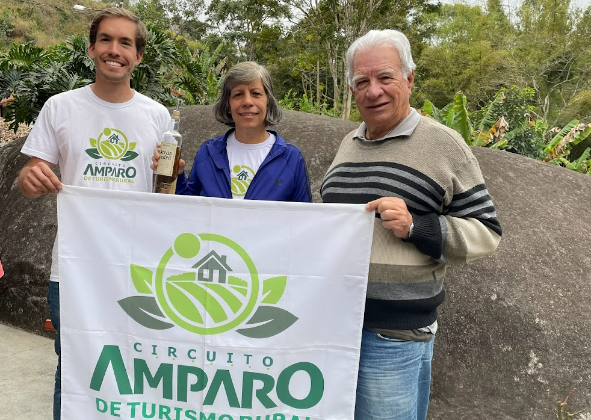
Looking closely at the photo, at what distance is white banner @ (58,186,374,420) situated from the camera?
2.24 m

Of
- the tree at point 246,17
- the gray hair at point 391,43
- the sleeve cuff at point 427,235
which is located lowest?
the sleeve cuff at point 427,235

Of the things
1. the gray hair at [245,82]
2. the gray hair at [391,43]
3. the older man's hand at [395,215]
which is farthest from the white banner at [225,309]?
the gray hair at [245,82]

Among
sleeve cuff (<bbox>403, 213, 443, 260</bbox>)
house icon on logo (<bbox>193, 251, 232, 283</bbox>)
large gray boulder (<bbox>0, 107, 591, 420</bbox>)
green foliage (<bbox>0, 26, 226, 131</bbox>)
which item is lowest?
large gray boulder (<bbox>0, 107, 591, 420</bbox>)

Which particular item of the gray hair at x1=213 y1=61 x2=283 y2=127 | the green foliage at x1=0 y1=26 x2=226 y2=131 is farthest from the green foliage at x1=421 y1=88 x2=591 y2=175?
the gray hair at x1=213 y1=61 x2=283 y2=127

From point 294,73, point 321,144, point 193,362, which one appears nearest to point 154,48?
point 321,144

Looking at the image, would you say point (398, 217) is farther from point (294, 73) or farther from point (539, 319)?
point (294, 73)

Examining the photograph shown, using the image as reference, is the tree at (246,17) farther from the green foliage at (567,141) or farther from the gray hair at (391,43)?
the gray hair at (391,43)

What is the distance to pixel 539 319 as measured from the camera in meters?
4.00

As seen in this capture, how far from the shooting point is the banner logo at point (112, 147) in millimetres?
2523

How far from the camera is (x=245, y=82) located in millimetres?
2650

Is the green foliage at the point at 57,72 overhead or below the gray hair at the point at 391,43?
overhead

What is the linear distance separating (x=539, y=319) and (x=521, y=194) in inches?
49.1

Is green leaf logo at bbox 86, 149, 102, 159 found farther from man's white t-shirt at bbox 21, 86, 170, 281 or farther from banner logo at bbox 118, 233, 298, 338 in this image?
banner logo at bbox 118, 233, 298, 338

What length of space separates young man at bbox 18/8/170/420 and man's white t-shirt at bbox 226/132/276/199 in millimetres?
359
